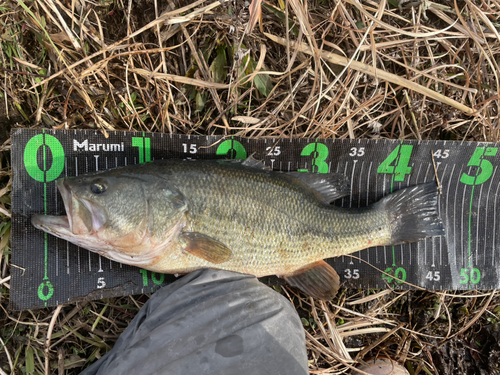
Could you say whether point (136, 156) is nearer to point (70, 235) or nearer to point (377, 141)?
point (70, 235)

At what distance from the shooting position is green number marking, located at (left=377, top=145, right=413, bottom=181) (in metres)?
2.60

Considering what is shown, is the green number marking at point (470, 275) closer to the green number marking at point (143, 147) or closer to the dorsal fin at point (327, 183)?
the dorsal fin at point (327, 183)

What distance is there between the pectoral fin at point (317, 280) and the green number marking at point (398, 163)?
0.98m

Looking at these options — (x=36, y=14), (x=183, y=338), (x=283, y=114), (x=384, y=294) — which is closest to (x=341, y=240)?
(x=384, y=294)

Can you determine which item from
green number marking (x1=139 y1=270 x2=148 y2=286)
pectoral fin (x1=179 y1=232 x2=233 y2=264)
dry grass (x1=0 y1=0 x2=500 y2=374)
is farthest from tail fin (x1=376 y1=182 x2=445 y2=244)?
green number marking (x1=139 y1=270 x2=148 y2=286)

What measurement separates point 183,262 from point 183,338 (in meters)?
0.48

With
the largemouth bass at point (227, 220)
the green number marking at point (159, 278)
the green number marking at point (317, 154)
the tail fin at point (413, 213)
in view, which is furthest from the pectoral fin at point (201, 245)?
the tail fin at point (413, 213)

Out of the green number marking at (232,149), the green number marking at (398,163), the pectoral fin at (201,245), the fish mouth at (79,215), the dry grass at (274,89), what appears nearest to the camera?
the fish mouth at (79,215)

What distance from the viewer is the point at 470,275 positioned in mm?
2664

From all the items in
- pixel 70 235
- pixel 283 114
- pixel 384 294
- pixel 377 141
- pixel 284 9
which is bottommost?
pixel 384 294

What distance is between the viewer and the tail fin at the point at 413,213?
98.7 inches

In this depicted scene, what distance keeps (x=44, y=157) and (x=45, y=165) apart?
0.20 feet

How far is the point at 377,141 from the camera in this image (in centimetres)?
257

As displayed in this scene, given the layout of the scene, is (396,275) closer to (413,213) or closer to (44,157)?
(413,213)
